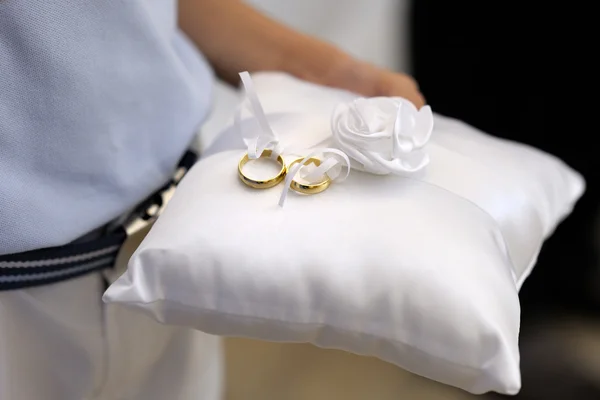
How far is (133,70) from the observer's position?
0.46 metres

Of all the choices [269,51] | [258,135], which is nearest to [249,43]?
[269,51]

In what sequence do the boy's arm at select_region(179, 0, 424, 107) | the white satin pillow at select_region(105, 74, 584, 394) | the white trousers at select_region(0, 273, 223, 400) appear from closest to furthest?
the white satin pillow at select_region(105, 74, 584, 394) < the white trousers at select_region(0, 273, 223, 400) < the boy's arm at select_region(179, 0, 424, 107)

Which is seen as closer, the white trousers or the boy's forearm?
the white trousers

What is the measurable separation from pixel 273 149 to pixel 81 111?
0.13 metres

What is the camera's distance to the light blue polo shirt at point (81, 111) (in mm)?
403

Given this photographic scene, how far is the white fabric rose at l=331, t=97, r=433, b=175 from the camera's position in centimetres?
42

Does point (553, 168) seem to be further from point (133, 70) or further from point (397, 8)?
point (397, 8)

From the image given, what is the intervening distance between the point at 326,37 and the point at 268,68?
64 cm

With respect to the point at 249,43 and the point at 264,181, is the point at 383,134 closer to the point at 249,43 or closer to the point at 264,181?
the point at 264,181

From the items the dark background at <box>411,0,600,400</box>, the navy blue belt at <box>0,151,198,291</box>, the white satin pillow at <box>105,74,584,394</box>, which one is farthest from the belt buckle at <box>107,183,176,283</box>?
the dark background at <box>411,0,600,400</box>

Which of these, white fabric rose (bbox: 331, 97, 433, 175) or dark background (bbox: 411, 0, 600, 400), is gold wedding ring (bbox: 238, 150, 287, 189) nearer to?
white fabric rose (bbox: 331, 97, 433, 175)

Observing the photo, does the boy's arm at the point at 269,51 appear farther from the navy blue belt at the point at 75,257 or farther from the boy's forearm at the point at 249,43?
the navy blue belt at the point at 75,257

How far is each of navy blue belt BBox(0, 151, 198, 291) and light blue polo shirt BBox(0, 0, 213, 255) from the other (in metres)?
0.02

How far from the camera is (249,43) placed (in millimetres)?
611
